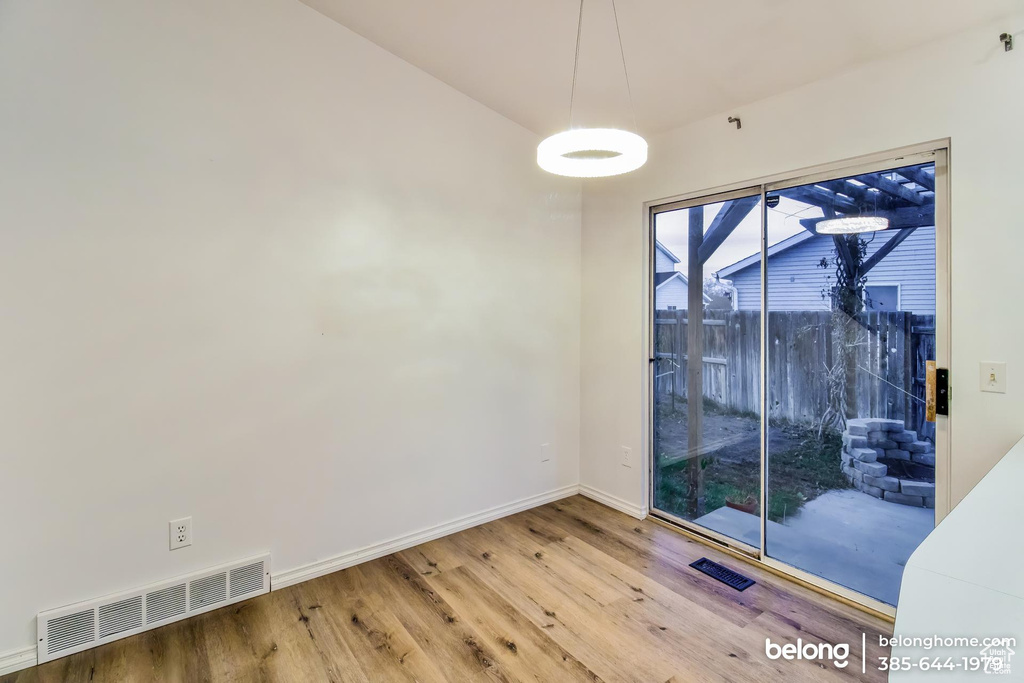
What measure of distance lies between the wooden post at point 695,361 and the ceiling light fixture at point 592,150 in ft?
3.29

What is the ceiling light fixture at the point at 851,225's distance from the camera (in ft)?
7.35

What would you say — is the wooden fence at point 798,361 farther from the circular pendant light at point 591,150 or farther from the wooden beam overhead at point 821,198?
the circular pendant light at point 591,150

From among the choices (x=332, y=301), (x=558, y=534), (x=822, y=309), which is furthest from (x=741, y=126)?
(x=558, y=534)

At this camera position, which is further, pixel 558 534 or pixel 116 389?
pixel 558 534

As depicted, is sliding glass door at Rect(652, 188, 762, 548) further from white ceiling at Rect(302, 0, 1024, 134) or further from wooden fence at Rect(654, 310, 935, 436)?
white ceiling at Rect(302, 0, 1024, 134)

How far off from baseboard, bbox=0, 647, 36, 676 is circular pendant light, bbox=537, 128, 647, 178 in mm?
2829

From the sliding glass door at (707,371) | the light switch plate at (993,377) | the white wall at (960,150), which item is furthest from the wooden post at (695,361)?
the light switch plate at (993,377)

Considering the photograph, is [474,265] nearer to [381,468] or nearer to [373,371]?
[373,371]

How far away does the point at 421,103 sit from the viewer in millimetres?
2877

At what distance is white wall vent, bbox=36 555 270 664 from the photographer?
192cm

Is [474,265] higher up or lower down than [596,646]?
higher up

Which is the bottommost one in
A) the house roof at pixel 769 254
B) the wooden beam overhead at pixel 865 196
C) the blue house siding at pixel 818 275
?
the blue house siding at pixel 818 275

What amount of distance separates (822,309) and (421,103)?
2530 millimetres

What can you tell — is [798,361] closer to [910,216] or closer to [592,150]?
[910,216]
